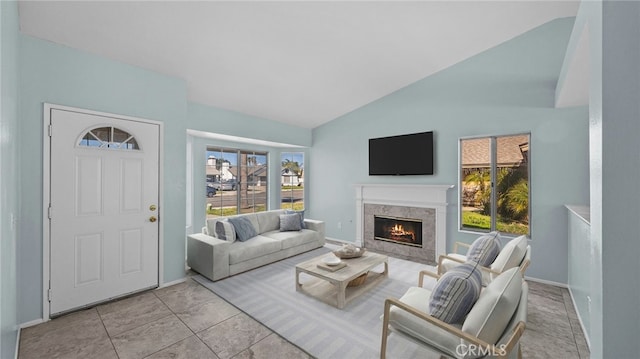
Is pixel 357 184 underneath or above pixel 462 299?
A: above

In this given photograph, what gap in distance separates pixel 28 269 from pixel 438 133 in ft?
17.7

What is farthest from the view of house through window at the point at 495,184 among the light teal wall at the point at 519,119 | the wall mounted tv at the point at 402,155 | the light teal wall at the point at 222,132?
the light teal wall at the point at 222,132

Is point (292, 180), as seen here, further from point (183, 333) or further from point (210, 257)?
point (183, 333)

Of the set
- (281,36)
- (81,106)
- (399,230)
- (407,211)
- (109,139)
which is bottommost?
(399,230)

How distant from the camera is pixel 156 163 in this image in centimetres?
327

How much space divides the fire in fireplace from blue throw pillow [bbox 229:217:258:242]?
2.35 metres

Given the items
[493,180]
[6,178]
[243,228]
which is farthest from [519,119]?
[6,178]

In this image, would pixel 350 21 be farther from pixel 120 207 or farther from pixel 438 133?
pixel 120 207

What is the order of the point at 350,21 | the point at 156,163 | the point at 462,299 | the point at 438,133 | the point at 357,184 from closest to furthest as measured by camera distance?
the point at 462,299 < the point at 350,21 < the point at 156,163 < the point at 438,133 < the point at 357,184

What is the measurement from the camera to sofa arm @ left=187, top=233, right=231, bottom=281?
343cm

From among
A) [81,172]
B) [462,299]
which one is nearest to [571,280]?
[462,299]

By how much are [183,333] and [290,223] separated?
2.66m

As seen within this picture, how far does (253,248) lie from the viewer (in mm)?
3844

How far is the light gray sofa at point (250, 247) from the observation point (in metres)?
3.49
